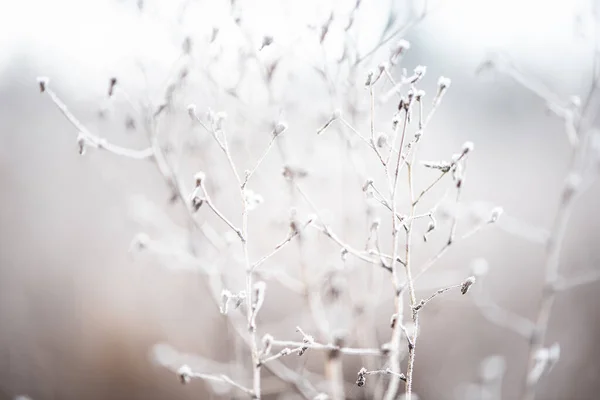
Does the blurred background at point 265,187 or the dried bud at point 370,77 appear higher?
the blurred background at point 265,187

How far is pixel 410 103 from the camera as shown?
Answer: 2.52ft

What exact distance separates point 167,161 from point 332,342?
563mm

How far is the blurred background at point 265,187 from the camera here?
111cm

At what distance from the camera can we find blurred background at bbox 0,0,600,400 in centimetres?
111

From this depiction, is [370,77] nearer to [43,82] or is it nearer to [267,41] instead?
[267,41]

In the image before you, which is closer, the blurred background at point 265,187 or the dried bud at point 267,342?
the dried bud at point 267,342

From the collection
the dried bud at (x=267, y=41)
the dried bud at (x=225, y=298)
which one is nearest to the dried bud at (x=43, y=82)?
the dried bud at (x=267, y=41)

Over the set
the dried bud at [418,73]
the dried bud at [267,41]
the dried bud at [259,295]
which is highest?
the dried bud at [267,41]

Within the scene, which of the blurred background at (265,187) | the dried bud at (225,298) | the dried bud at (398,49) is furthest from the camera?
the blurred background at (265,187)

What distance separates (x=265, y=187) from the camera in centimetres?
163

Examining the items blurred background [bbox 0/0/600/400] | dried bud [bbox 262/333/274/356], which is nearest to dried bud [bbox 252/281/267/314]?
dried bud [bbox 262/333/274/356]

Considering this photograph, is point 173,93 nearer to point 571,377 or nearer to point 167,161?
point 167,161

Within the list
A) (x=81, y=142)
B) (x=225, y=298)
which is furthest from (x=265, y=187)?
(x=225, y=298)

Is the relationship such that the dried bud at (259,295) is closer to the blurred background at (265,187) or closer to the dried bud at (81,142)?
the blurred background at (265,187)
